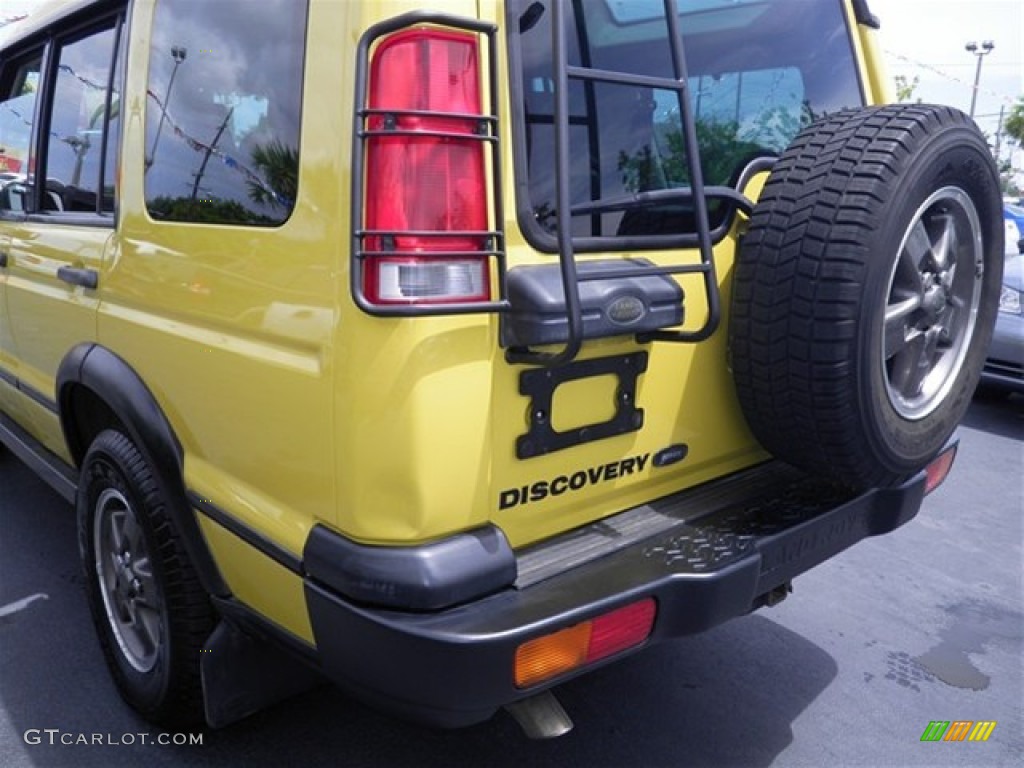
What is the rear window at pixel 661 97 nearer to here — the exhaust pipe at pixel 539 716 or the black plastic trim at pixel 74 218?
the exhaust pipe at pixel 539 716

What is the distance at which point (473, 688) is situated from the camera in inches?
62.4

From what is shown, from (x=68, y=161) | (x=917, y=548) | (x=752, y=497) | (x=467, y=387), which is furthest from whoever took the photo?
(x=917, y=548)

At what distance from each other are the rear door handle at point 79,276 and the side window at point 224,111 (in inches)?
16.3

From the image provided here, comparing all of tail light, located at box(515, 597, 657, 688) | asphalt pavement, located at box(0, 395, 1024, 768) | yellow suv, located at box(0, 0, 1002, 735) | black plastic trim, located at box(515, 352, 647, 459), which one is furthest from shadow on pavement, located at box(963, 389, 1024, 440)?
tail light, located at box(515, 597, 657, 688)

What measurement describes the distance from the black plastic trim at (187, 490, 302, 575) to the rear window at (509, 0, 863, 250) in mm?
837

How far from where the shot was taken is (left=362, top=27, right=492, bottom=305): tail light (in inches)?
61.4

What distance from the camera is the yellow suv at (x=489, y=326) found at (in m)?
1.61

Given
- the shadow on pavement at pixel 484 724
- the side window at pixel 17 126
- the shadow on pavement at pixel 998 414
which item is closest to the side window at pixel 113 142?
the side window at pixel 17 126

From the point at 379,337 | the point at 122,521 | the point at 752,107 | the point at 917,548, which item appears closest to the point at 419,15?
the point at 379,337

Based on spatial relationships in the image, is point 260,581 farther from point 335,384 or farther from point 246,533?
point 335,384

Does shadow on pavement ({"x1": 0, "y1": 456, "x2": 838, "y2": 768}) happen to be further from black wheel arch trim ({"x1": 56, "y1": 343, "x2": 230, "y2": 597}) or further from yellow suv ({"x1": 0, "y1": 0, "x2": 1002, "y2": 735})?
black wheel arch trim ({"x1": 56, "y1": 343, "x2": 230, "y2": 597})

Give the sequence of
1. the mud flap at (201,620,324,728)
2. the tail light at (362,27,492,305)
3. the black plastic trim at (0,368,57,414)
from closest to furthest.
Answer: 1. the tail light at (362,27,492,305)
2. the mud flap at (201,620,324,728)
3. the black plastic trim at (0,368,57,414)

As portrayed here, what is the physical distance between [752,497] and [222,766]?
5.33 ft

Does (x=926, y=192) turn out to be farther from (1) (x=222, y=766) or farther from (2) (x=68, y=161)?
(2) (x=68, y=161)
